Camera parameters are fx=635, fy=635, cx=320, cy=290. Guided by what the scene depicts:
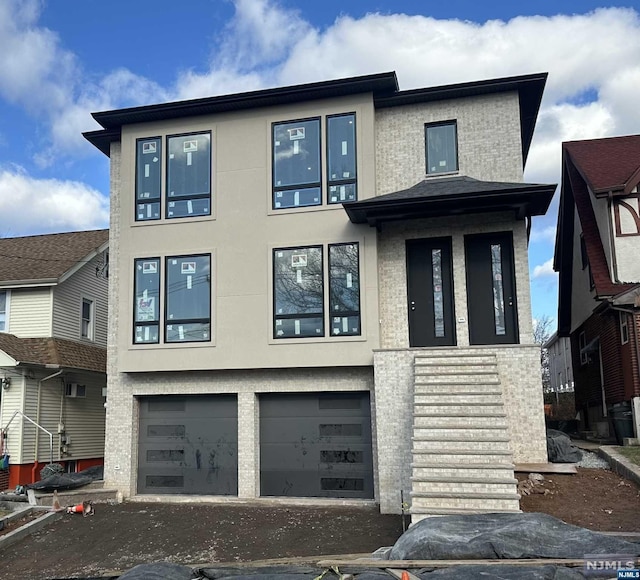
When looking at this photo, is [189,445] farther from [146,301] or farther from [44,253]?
[44,253]

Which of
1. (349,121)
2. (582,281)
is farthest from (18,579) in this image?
(582,281)

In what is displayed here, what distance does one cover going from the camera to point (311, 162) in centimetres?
1260

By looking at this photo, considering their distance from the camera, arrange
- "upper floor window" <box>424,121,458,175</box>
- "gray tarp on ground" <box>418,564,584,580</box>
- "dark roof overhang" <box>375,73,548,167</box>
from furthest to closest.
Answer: "upper floor window" <box>424,121,458,175</box>, "dark roof overhang" <box>375,73,548,167</box>, "gray tarp on ground" <box>418,564,584,580</box>

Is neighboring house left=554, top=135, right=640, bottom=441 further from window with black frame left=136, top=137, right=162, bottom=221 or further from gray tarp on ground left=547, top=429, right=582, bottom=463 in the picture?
window with black frame left=136, top=137, right=162, bottom=221

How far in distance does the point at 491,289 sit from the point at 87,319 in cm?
1174

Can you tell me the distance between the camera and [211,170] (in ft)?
42.8

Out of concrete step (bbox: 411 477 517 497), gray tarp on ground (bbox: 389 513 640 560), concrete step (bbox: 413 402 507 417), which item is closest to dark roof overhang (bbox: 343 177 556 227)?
concrete step (bbox: 413 402 507 417)

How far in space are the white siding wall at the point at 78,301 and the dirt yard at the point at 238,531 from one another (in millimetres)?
6790

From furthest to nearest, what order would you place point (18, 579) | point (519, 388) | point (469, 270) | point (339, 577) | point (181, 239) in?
1. point (181, 239)
2. point (469, 270)
3. point (519, 388)
4. point (18, 579)
5. point (339, 577)

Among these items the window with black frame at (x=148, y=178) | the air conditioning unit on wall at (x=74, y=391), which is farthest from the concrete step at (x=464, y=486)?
the air conditioning unit on wall at (x=74, y=391)

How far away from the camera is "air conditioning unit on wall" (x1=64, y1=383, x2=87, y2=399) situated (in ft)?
55.1

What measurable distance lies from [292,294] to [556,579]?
7698 mm

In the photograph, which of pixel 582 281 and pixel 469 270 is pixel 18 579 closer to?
pixel 469 270

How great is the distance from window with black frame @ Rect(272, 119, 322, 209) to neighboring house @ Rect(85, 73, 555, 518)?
0.10 feet
